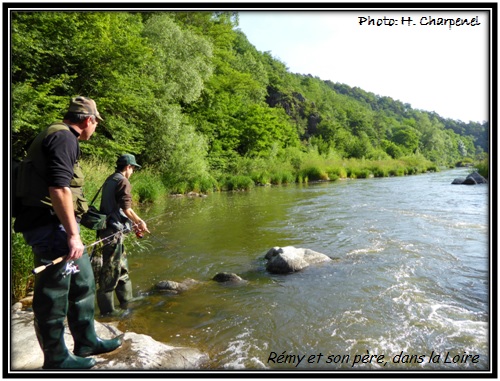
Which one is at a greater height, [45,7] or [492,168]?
[45,7]

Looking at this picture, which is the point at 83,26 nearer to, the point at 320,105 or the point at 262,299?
the point at 262,299

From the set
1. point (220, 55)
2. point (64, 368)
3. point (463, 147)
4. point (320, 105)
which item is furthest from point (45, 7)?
point (463, 147)

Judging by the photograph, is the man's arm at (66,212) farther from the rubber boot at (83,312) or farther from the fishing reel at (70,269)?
the rubber boot at (83,312)

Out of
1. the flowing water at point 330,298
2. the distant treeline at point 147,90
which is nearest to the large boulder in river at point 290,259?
the flowing water at point 330,298

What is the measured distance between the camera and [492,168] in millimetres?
4523

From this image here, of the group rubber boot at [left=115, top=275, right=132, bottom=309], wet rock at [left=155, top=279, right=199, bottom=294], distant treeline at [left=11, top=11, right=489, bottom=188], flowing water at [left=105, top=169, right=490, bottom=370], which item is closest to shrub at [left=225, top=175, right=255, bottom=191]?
distant treeline at [left=11, top=11, right=489, bottom=188]

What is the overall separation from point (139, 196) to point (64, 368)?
47.7 feet

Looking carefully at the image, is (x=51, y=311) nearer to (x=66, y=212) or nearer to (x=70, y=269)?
(x=70, y=269)

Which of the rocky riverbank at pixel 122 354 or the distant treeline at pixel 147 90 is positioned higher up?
the distant treeline at pixel 147 90

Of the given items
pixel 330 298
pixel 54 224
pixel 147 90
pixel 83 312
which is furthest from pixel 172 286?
pixel 147 90

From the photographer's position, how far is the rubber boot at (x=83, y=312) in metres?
3.07

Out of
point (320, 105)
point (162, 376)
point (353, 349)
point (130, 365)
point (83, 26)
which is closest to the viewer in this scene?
point (162, 376)

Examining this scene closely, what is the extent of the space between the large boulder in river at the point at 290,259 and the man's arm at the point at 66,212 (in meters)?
4.58

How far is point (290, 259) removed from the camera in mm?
6852
